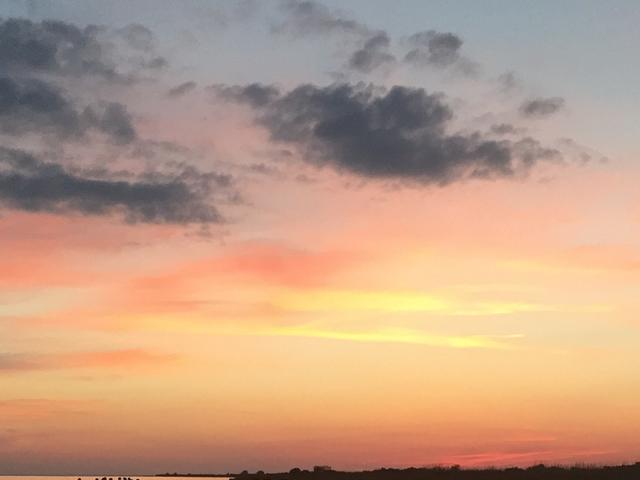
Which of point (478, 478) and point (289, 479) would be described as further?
point (289, 479)

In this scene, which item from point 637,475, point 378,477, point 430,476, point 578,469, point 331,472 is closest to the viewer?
point 637,475

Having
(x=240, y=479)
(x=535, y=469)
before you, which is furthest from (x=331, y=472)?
(x=535, y=469)

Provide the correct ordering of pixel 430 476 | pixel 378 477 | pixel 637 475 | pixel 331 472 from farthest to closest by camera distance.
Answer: pixel 331 472 < pixel 378 477 < pixel 430 476 < pixel 637 475

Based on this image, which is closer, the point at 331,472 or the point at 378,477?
the point at 378,477

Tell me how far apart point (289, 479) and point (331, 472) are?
18510mm

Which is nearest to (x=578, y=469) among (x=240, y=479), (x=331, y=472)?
(x=331, y=472)

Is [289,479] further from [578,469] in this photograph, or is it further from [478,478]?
[578,469]

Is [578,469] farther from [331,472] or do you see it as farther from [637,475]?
[331,472]

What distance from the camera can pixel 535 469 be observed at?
83562 millimetres

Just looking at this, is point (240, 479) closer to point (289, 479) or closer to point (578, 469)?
point (289, 479)

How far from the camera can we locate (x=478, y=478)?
81.4 metres

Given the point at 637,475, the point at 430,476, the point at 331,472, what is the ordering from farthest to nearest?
the point at 331,472
the point at 430,476
the point at 637,475

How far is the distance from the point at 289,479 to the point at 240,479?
22.3 metres

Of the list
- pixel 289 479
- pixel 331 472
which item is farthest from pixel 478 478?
pixel 331 472
